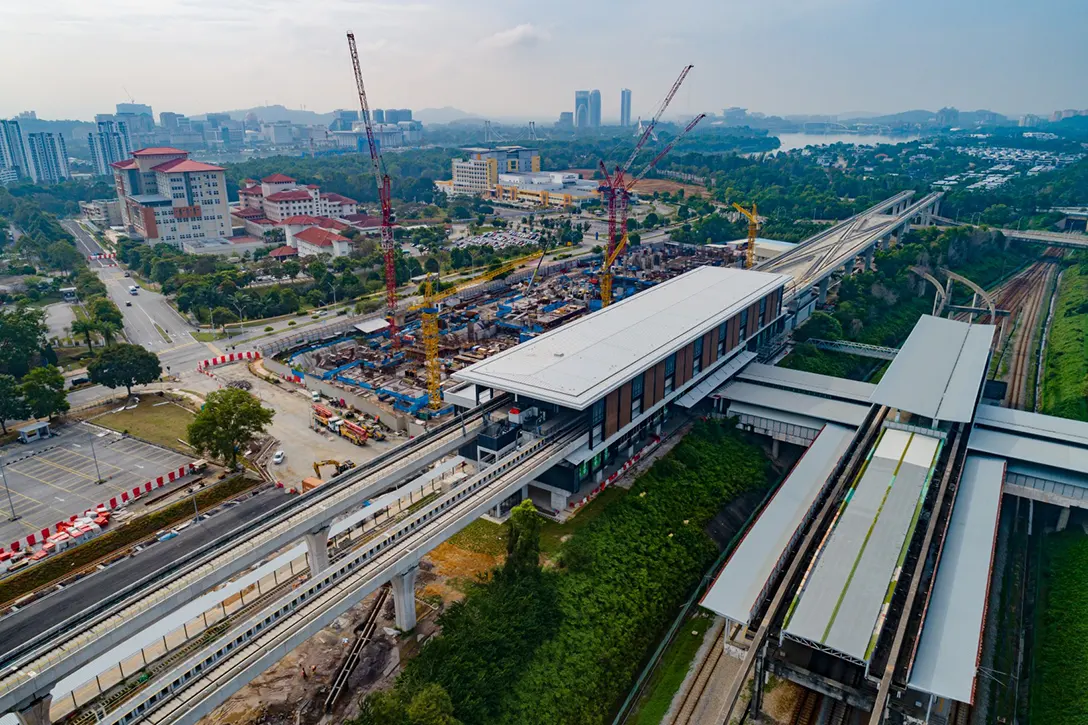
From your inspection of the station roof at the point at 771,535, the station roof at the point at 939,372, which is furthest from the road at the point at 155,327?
the station roof at the point at 939,372

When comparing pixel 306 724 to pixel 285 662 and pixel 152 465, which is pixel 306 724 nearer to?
pixel 285 662

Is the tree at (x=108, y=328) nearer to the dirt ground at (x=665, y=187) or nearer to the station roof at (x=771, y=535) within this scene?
the station roof at (x=771, y=535)

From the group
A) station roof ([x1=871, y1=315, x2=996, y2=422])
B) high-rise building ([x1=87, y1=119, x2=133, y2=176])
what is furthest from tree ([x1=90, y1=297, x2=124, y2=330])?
high-rise building ([x1=87, y1=119, x2=133, y2=176])

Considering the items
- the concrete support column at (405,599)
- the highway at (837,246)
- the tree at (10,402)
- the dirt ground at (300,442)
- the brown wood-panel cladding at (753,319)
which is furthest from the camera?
the highway at (837,246)

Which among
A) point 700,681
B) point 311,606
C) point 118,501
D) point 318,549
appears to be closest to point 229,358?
point 118,501

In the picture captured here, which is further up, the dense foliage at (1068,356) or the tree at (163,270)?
the tree at (163,270)

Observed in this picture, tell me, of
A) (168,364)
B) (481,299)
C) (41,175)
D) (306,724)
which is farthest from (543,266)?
(41,175)
